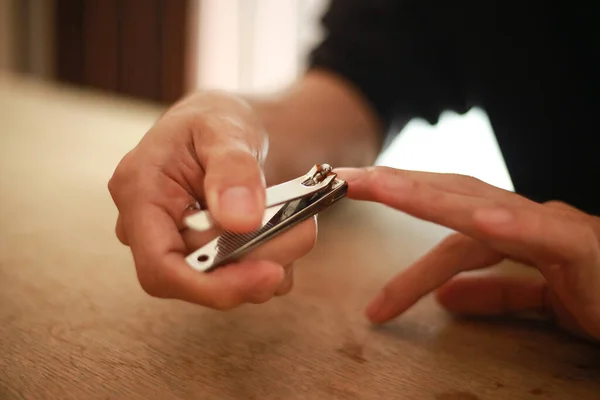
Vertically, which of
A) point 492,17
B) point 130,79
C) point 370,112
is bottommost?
point 130,79

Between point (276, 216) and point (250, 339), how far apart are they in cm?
10

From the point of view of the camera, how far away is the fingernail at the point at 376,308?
0.44 meters

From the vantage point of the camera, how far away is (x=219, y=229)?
0.37 m

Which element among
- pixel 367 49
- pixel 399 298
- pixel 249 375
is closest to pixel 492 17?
pixel 367 49

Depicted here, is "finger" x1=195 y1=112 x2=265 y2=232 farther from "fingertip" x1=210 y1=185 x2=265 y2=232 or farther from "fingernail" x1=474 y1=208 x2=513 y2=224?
"fingernail" x1=474 y1=208 x2=513 y2=224

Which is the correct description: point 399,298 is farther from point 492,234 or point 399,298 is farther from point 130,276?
point 130,276

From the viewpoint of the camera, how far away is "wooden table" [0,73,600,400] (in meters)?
0.35

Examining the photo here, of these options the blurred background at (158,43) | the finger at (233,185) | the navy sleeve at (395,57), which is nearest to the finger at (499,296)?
the finger at (233,185)

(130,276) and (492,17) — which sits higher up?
(492,17)

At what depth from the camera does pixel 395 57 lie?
2.71 feet

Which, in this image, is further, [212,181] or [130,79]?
Answer: [130,79]

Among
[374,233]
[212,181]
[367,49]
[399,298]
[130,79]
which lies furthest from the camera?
[130,79]

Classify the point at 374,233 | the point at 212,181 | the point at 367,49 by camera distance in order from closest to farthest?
the point at 212,181
the point at 374,233
the point at 367,49

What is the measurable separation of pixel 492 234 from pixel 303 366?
0.15m
